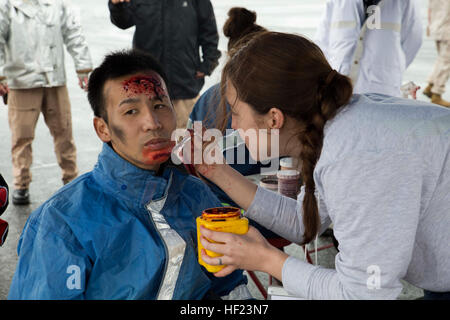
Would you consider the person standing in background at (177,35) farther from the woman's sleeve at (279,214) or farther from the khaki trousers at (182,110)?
the woman's sleeve at (279,214)

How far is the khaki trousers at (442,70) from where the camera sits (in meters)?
6.78

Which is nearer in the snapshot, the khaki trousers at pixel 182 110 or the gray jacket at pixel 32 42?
the gray jacket at pixel 32 42

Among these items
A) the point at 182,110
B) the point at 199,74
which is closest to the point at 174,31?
the point at 199,74

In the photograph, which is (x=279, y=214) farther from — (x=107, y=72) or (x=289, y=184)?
(x=107, y=72)

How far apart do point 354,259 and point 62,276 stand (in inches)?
31.2

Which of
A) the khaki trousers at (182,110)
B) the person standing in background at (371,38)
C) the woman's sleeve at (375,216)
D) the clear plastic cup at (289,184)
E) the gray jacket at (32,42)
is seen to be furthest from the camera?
the khaki trousers at (182,110)

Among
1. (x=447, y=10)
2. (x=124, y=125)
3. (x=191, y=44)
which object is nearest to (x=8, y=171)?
(x=191, y=44)

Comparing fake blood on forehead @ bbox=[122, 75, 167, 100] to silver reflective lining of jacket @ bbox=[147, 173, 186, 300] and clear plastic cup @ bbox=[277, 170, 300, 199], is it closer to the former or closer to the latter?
silver reflective lining of jacket @ bbox=[147, 173, 186, 300]

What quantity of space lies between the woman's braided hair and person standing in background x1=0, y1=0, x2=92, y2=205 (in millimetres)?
2912

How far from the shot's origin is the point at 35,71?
3961mm

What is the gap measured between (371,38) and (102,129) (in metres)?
2.26

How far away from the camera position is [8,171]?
4.89 m

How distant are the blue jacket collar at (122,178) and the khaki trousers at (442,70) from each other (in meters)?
6.17

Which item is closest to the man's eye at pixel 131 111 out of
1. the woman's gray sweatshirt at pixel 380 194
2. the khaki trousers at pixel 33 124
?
the woman's gray sweatshirt at pixel 380 194
